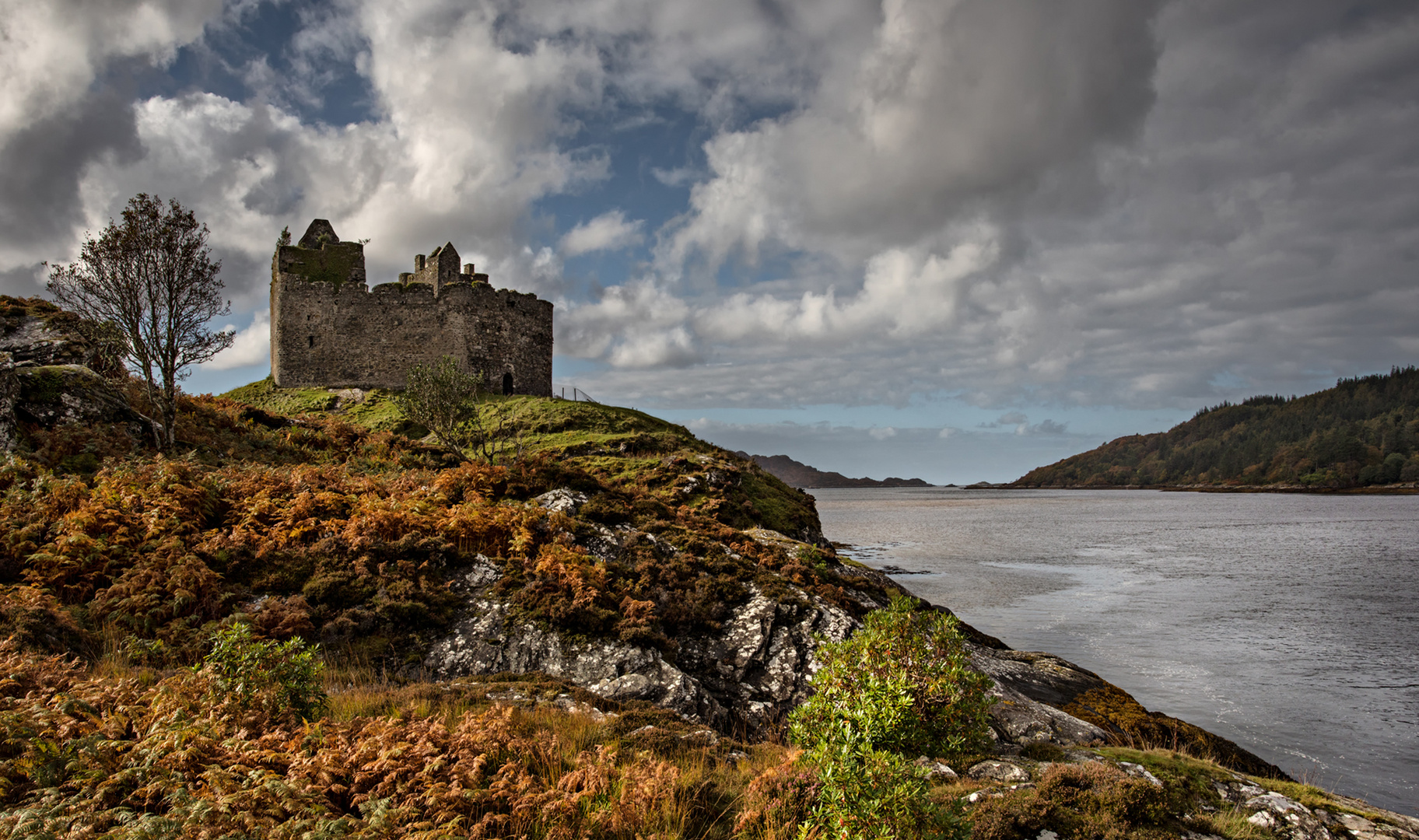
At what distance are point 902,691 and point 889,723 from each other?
0.49 meters

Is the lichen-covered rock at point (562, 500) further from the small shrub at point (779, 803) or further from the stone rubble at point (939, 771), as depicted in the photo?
the small shrub at point (779, 803)

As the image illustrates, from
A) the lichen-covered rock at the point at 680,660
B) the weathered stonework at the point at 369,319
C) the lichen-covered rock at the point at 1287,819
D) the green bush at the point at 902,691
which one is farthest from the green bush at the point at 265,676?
the weathered stonework at the point at 369,319

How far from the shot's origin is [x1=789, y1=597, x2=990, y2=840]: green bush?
18.8 feet

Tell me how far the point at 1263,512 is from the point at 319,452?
432 ft

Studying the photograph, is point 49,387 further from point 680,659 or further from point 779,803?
point 779,803

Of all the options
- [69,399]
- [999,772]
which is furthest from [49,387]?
[999,772]

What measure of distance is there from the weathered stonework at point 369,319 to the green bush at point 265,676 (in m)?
39.7

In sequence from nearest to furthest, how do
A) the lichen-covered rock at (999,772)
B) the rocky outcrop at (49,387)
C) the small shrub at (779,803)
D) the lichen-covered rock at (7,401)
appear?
the small shrub at (779,803) → the lichen-covered rock at (999,772) → the lichen-covered rock at (7,401) → the rocky outcrop at (49,387)

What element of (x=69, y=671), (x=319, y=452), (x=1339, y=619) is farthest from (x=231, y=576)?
(x=1339, y=619)

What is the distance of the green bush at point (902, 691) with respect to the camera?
24.5ft

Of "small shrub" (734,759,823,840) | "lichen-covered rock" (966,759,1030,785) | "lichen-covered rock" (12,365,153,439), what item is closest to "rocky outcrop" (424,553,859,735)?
"lichen-covered rock" (966,759,1030,785)

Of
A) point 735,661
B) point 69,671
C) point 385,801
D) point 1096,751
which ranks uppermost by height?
point 69,671

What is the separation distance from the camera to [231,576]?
484 inches

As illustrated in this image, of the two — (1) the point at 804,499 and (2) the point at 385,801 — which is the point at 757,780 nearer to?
(2) the point at 385,801
